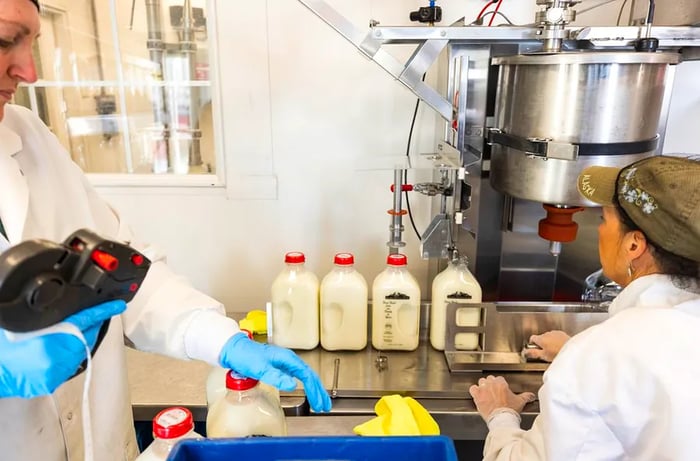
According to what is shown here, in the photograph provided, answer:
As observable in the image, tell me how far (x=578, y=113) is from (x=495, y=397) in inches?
24.1

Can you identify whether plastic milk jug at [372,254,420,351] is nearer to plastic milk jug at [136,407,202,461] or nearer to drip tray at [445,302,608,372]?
drip tray at [445,302,608,372]

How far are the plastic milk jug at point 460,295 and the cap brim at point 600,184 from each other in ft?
1.37

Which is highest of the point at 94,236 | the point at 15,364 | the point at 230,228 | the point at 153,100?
the point at 153,100

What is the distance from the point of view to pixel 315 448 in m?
0.64

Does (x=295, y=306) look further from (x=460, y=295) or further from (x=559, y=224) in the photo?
(x=559, y=224)

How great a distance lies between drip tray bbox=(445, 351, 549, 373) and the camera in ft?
3.92

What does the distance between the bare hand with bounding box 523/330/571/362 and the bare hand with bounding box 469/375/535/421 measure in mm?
110

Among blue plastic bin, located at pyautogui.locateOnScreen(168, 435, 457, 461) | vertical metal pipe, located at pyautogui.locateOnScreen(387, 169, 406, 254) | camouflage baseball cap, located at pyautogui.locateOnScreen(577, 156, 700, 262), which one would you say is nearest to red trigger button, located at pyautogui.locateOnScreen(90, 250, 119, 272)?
blue plastic bin, located at pyautogui.locateOnScreen(168, 435, 457, 461)

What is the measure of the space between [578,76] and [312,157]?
36.7 inches

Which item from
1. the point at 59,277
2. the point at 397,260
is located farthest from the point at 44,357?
the point at 397,260

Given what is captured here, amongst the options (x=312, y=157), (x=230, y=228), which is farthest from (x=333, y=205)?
(x=230, y=228)

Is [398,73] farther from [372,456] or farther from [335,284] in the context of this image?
[372,456]

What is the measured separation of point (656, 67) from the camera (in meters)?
1.04

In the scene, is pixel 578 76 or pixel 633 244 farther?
pixel 578 76
